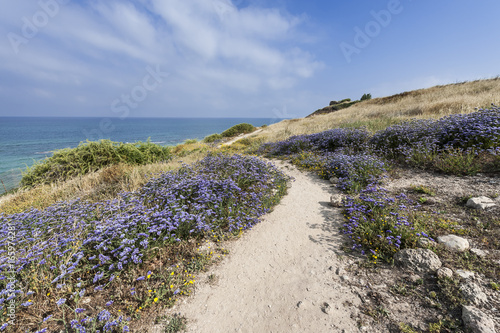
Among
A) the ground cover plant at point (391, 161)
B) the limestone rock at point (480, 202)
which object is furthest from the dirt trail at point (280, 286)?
the limestone rock at point (480, 202)

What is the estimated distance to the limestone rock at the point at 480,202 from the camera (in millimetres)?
3941

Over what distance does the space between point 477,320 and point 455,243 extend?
1460 millimetres

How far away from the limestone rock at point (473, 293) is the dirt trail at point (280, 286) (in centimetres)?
121

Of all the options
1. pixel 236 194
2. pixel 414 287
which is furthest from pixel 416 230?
pixel 236 194

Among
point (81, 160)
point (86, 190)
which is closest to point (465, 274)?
point (86, 190)

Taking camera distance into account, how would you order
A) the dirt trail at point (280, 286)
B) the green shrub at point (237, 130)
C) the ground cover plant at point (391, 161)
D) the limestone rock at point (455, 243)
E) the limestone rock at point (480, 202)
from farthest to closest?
the green shrub at point (237, 130) < the limestone rock at point (480, 202) < the ground cover plant at point (391, 161) < the limestone rock at point (455, 243) < the dirt trail at point (280, 286)

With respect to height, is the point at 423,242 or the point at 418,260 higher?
the point at 423,242

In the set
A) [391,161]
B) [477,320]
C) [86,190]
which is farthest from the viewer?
[391,161]

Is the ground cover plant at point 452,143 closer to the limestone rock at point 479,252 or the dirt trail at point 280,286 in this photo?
the limestone rock at point 479,252

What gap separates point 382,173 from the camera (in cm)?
657

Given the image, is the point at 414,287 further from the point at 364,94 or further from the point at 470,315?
the point at 364,94

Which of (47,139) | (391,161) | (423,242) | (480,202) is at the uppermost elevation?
(391,161)

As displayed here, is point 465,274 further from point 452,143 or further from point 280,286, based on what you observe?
point 452,143

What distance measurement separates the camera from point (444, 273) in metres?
2.66
